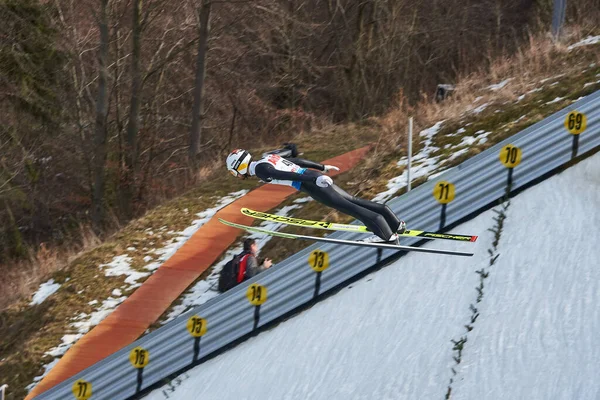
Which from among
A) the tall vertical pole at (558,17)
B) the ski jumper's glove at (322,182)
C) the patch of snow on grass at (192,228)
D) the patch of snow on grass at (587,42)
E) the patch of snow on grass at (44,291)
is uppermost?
the tall vertical pole at (558,17)

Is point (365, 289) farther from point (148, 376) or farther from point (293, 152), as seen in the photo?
point (148, 376)

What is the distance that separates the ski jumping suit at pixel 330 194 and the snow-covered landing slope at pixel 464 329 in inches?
50.4

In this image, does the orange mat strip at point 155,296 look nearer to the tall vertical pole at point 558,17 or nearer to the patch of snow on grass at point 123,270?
the patch of snow on grass at point 123,270

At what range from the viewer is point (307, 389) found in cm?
1091

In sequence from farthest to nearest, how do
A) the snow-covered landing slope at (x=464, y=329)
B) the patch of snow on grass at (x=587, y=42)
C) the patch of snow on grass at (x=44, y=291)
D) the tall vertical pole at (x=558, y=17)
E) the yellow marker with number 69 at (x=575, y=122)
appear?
the tall vertical pole at (x=558, y=17), the patch of snow on grass at (x=587, y=42), the patch of snow on grass at (x=44, y=291), the yellow marker with number 69 at (x=575, y=122), the snow-covered landing slope at (x=464, y=329)

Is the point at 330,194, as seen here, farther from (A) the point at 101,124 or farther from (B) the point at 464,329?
(A) the point at 101,124

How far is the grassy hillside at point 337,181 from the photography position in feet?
43.9

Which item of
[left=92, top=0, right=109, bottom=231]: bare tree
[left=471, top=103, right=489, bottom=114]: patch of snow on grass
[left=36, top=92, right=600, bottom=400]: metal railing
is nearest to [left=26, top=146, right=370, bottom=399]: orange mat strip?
[left=36, top=92, right=600, bottom=400]: metal railing

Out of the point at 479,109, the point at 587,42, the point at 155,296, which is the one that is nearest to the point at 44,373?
the point at 155,296

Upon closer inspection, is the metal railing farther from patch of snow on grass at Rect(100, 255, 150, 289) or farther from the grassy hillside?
patch of snow on grass at Rect(100, 255, 150, 289)

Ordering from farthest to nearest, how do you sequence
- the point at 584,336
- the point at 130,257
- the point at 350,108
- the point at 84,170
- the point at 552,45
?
the point at 350,108 → the point at 84,170 → the point at 552,45 → the point at 130,257 → the point at 584,336

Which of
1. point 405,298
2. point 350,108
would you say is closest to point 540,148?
point 405,298

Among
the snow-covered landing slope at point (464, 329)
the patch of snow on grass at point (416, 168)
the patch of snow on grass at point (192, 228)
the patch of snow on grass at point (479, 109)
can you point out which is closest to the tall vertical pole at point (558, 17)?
the patch of snow on grass at point (479, 109)

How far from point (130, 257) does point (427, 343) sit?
6.21m
